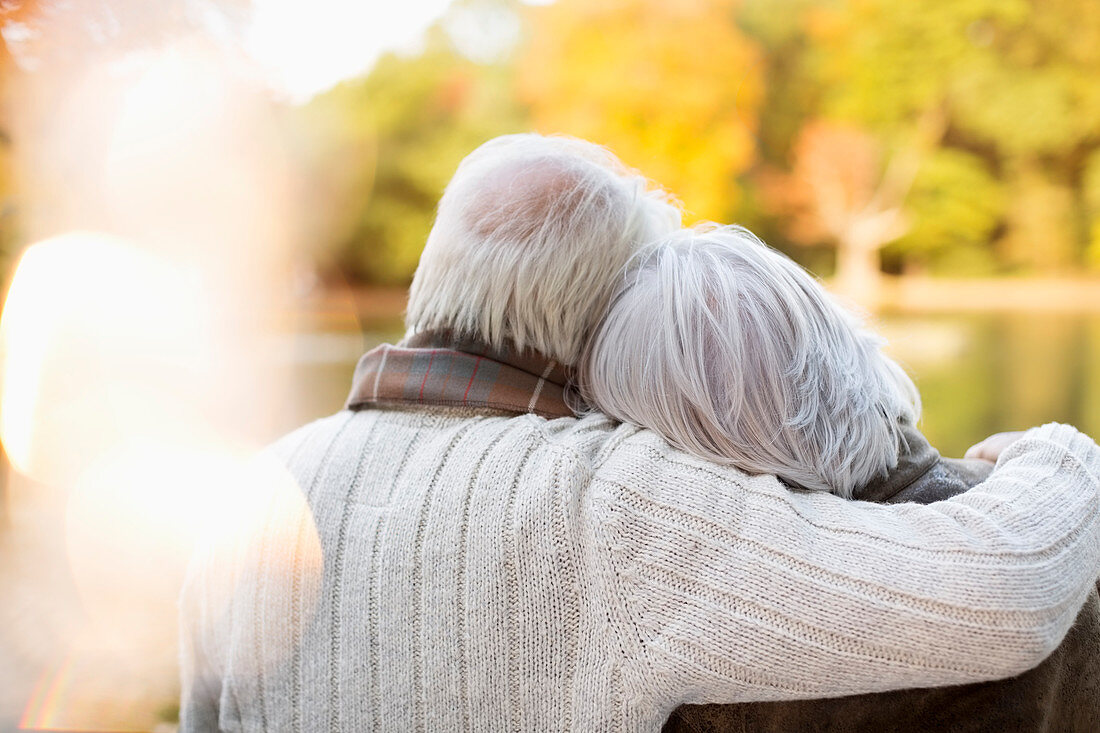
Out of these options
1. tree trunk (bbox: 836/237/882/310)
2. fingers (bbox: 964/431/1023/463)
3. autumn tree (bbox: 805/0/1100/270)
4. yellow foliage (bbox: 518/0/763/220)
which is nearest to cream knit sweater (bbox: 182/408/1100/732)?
fingers (bbox: 964/431/1023/463)

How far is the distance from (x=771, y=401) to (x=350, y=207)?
1214 cm

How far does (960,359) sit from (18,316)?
858cm

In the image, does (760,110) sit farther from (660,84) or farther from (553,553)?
(553,553)

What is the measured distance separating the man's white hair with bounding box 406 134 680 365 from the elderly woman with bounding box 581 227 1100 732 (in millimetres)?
59

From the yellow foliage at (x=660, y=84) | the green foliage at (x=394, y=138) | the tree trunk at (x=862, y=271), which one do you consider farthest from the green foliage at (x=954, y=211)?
the green foliage at (x=394, y=138)

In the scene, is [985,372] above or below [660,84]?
below

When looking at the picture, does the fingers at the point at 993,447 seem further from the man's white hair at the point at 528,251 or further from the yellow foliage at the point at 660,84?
the yellow foliage at the point at 660,84

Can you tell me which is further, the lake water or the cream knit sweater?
the lake water

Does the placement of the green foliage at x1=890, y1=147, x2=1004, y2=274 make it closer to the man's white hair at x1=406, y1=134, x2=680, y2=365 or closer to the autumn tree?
the autumn tree

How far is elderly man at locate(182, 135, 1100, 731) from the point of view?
835 mm

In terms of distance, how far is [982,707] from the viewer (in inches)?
39.4

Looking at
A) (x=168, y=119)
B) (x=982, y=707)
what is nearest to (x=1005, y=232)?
(x=168, y=119)

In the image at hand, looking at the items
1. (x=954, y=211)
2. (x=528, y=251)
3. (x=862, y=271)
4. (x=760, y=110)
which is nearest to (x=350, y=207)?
→ (x=760, y=110)

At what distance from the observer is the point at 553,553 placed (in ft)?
3.01
